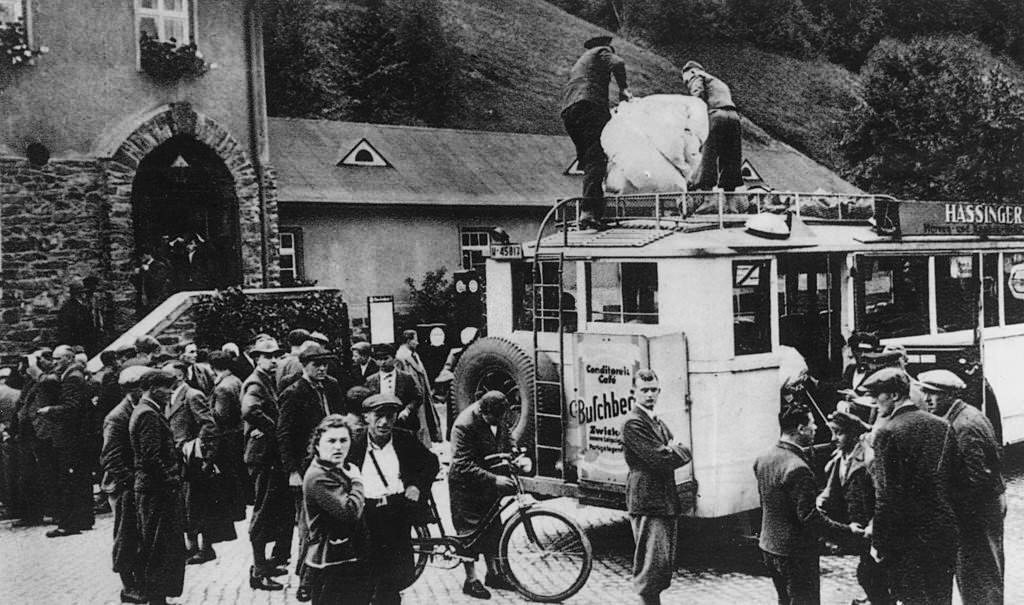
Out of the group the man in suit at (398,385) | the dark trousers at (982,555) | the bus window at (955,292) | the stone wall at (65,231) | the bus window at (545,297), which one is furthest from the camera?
the stone wall at (65,231)

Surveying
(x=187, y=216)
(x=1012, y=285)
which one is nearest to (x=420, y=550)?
(x=1012, y=285)

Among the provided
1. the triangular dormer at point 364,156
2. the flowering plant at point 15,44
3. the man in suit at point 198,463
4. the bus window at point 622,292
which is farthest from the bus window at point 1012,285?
the triangular dormer at point 364,156

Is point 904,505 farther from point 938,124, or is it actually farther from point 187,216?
point 938,124

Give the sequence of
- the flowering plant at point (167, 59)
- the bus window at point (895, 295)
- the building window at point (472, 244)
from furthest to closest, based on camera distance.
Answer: the building window at point (472, 244) → the flowering plant at point (167, 59) → the bus window at point (895, 295)

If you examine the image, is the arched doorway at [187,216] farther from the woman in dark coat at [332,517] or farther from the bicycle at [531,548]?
the woman in dark coat at [332,517]

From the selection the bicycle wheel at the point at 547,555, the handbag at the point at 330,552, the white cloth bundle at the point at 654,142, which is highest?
the white cloth bundle at the point at 654,142

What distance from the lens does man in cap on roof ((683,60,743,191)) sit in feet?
35.2

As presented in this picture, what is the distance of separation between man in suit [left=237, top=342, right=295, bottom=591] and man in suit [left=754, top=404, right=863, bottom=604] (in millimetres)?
3939

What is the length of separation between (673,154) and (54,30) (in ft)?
35.0

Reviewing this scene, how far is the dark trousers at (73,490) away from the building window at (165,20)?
345 inches

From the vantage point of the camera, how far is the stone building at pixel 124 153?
15016 mm

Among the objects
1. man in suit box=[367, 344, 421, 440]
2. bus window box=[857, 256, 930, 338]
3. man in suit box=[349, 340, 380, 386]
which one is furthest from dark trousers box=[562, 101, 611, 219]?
man in suit box=[349, 340, 380, 386]

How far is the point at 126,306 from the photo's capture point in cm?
1573

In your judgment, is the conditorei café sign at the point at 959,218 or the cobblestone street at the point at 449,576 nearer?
the cobblestone street at the point at 449,576
